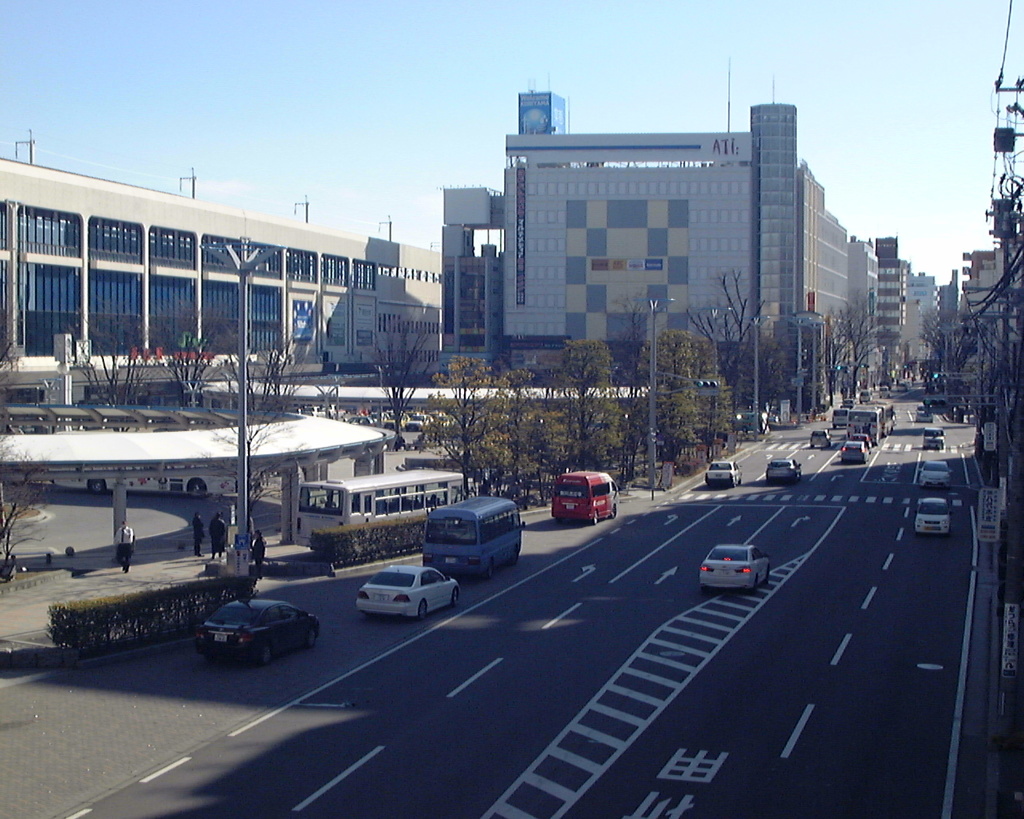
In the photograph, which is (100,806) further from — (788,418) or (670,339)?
(788,418)

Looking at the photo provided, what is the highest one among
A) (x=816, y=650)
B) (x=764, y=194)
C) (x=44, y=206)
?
(x=764, y=194)

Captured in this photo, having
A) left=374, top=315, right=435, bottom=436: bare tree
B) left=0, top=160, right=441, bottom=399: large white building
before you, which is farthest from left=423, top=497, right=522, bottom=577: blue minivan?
left=374, top=315, right=435, bottom=436: bare tree

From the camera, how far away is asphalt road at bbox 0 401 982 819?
14.8m

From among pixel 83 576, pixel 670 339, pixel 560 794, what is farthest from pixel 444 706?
pixel 670 339

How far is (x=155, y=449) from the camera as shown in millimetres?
35406

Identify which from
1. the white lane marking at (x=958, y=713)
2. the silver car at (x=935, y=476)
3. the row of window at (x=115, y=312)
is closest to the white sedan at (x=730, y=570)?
the white lane marking at (x=958, y=713)

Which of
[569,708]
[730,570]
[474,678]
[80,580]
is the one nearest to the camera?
[569,708]

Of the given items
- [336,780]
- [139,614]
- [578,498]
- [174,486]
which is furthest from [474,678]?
[174,486]

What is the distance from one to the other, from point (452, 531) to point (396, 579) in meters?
5.69

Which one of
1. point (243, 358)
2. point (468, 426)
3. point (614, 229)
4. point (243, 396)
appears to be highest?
point (614, 229)

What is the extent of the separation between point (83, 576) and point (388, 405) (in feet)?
202

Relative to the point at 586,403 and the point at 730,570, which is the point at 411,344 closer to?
the point at 586,403

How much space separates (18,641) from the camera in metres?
23.5

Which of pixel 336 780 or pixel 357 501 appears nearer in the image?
pixel 336 780
